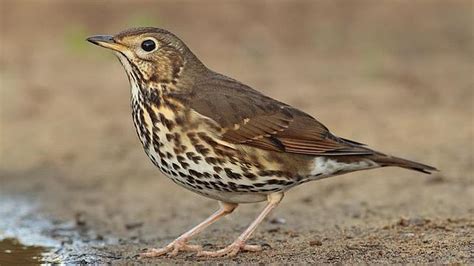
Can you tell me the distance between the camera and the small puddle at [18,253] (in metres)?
8.27

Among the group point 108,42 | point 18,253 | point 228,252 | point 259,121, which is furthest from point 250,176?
point 18,253

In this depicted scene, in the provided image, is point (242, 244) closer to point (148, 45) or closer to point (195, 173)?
point (195, 173)

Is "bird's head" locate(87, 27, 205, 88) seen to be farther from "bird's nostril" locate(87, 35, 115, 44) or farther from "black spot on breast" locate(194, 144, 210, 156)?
"black spot on breast" locate(194, 144, 210, 156)

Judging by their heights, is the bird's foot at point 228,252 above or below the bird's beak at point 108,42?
below

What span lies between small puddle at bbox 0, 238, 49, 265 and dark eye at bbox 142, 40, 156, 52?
5.99 feet

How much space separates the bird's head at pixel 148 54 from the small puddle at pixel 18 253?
5.53 feet

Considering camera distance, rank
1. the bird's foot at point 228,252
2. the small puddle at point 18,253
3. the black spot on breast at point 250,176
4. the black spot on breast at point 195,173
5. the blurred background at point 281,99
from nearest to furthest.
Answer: the black spot on breast at point 195,173, the black spot on breast at point 250,176, the bird's foot at point 228,252, the small puddle at point 18,253, the blurred background at point 281,99

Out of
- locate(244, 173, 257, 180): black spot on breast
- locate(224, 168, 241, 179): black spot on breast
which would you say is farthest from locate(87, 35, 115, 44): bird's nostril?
locate(244, 173, 257, 180): black spot on breast

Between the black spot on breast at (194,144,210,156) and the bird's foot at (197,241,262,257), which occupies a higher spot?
the black spot on breast at (194,144,210,156)

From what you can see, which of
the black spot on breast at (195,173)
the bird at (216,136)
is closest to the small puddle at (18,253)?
the bird at (216,136)

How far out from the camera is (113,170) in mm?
11617

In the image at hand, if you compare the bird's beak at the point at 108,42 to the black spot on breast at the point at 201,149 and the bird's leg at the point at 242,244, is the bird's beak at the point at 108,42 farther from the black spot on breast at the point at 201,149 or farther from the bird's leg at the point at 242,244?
the bird's leg at the point at 242,244

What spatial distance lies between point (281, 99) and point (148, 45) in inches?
225

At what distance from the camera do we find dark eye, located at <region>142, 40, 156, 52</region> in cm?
766
